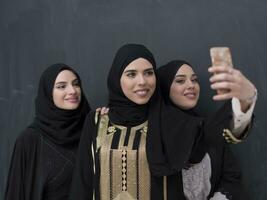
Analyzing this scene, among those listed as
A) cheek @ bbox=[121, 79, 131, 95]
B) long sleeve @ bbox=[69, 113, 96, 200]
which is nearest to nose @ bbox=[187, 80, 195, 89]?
cheek @ bbox=[121, 79, 131, 95]

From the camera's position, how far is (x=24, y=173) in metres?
2.10

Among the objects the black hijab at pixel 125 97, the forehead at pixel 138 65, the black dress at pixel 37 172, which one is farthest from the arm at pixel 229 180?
the black dress at pixel 37 172

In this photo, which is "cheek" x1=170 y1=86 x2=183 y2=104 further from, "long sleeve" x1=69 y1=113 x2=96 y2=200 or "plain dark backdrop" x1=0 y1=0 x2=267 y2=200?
"long sleeve" x1=69 y1=113 x2=96 y2=200

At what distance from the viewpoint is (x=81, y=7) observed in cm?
243

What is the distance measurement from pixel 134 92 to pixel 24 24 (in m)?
1.03

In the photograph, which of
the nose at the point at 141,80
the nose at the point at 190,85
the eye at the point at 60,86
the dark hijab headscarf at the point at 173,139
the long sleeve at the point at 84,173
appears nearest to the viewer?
the dark hijab headscarf at the point at 173,139

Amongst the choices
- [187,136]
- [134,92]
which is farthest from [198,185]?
[134,92]

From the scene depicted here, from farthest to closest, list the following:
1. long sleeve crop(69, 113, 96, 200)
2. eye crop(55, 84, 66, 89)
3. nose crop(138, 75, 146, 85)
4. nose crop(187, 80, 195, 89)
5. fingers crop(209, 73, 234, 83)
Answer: eye crop(55, 84, 66, 89) → nose crop(187, 80, 195, 89) → long sleeve crop(69, 113, 96, 200) → nose crop(138, 75, 146, 85) → fingers crop(209, 73, 234, 83)

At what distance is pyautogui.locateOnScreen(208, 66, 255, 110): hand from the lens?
1.28 meters

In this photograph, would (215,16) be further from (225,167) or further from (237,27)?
(225,167)

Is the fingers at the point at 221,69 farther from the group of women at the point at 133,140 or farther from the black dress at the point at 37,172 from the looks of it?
the black dress at the point at 37,172

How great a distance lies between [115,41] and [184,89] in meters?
0.55

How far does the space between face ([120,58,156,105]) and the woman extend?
9 cm

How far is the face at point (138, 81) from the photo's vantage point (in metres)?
1.76
